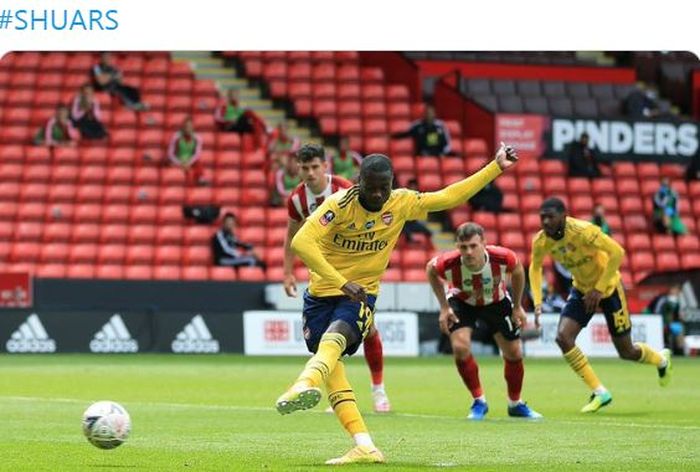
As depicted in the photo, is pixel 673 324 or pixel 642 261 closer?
pixel 673 324

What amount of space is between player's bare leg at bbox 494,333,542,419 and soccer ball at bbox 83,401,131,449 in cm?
530

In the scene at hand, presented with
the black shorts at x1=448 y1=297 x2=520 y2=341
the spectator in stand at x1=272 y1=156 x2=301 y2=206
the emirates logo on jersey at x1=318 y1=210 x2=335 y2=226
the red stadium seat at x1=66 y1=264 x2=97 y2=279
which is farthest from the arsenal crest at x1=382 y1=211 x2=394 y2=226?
the spectator in stand at x1=272 y1=156 x2=301 y2=206

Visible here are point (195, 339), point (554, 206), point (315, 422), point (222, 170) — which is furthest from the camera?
point (222, 170)

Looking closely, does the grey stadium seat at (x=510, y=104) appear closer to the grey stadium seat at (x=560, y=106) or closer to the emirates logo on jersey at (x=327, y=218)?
the grey stadium seat at (x=560, y=106)

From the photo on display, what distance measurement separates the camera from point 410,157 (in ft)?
111

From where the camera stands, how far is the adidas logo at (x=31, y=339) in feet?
87.7

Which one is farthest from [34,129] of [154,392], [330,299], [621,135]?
[330,299]

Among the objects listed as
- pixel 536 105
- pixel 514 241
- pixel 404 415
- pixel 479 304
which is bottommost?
pixel 404 415

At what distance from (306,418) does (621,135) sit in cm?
2254

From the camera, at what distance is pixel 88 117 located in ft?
105

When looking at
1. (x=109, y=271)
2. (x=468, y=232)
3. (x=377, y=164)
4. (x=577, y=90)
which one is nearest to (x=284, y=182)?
(x=109, y=271)

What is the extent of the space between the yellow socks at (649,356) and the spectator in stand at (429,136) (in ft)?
55.2

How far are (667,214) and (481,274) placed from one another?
20346 mm

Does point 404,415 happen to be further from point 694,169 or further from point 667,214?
point 694,169
